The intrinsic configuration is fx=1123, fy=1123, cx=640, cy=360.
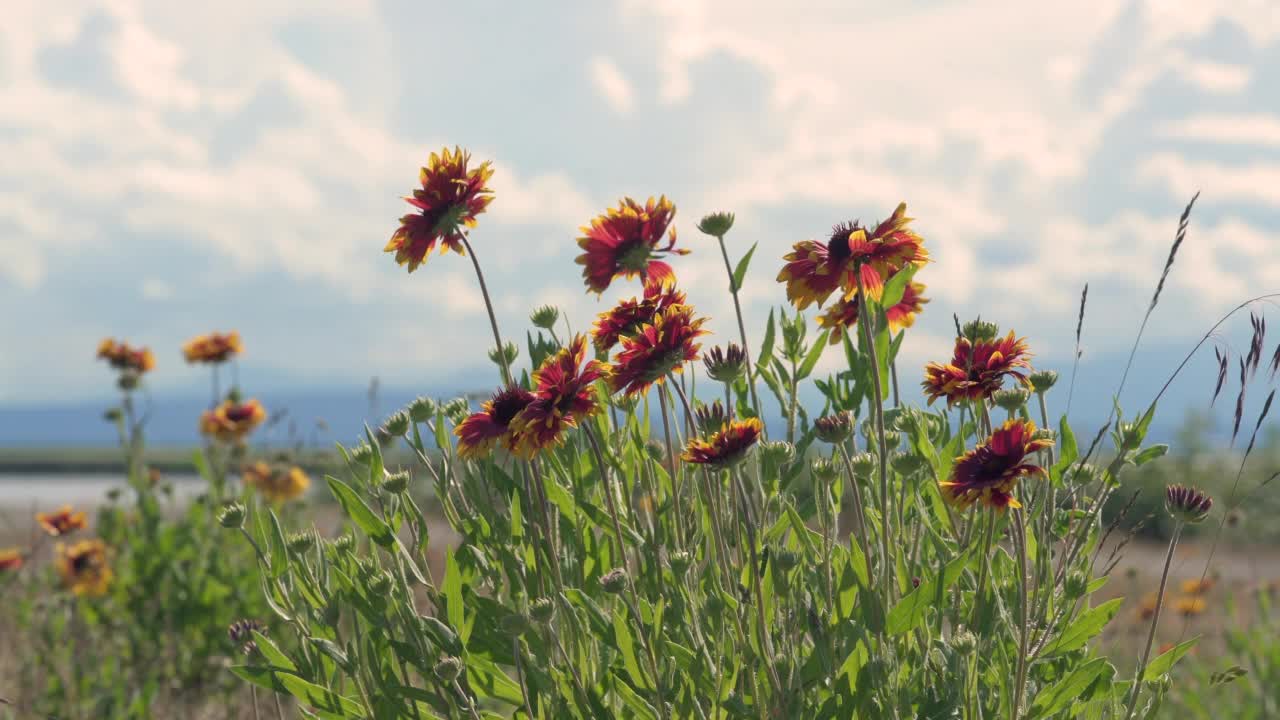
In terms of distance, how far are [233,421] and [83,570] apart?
3.04ft

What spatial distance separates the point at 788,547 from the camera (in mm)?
1907

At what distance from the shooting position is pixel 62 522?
14.4 ft

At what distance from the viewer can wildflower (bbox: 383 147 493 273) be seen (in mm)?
2002

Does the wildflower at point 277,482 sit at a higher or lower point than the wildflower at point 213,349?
lower

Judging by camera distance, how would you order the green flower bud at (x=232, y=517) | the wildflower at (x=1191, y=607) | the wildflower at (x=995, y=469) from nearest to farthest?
the wildflower at (x=995, y=469) < the green flower bud at (x=232, y=517) < the wildflower at (x=1191, y=607)

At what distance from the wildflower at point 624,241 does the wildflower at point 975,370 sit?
564 mm

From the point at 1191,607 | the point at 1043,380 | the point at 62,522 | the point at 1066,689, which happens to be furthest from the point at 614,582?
the point at 62,522

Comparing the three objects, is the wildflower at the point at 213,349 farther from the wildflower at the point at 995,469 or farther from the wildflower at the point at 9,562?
the wildflower at the point at 995,469

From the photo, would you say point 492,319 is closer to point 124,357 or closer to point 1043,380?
point 1043,380

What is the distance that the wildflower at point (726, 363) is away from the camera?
5.84 feet

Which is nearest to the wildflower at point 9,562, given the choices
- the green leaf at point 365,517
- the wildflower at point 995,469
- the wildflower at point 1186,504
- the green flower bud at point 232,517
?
the green flower bud at point 232,517

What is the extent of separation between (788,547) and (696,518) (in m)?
0.17

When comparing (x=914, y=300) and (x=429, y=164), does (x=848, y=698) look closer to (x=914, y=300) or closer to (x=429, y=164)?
(x=914, y=300)

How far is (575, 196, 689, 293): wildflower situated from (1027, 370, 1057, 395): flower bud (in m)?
0.70
